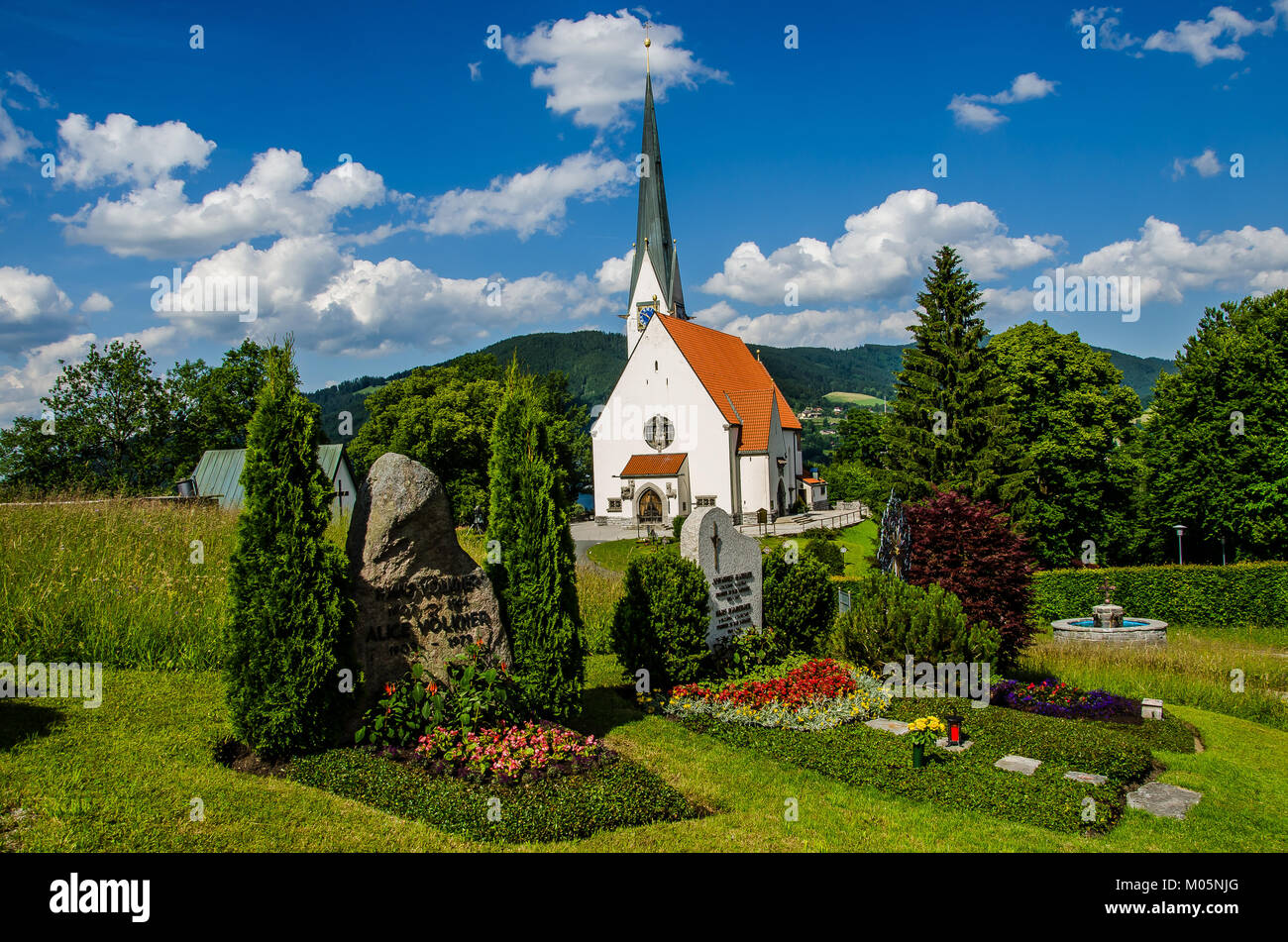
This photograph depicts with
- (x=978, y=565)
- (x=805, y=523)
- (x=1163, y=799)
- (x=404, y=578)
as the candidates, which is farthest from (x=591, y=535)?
(x=1163, y=799)

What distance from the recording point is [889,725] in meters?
9.74

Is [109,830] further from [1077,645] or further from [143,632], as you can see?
[1077,645]

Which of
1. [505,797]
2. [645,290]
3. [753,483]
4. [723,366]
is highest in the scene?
[645,290]

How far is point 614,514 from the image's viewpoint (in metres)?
48.4

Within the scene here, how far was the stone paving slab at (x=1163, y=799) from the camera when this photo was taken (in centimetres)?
741

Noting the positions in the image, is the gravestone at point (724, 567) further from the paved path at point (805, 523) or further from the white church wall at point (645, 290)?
the white church wall at point (645, 290)

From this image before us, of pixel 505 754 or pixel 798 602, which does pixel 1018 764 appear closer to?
pixel 505 754

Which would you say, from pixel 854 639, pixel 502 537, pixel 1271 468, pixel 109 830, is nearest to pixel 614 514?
pixel 1271 468

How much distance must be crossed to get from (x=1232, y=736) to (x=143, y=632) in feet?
47.2

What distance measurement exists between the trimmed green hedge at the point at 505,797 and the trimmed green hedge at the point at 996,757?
2.27 metres

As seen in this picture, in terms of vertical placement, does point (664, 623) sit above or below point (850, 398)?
below

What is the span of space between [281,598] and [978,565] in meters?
11.8
